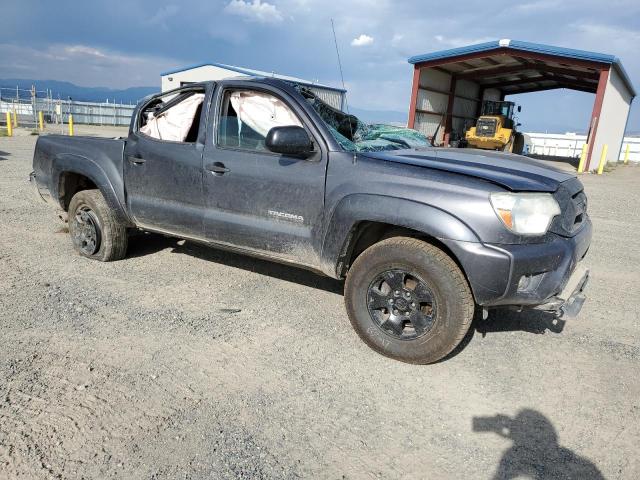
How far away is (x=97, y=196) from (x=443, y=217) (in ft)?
11.7

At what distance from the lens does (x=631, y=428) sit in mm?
2717

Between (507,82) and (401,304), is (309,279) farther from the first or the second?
(507,82)

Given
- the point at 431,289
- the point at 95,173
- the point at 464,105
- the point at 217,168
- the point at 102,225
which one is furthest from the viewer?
the point at 464,105

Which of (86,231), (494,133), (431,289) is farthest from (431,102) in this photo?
(431,289)

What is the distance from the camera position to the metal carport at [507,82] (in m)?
19.9

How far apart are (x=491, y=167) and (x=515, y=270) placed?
0.87m

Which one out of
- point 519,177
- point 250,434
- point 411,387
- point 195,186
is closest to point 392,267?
point 411,387

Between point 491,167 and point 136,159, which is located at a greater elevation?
point 491,167

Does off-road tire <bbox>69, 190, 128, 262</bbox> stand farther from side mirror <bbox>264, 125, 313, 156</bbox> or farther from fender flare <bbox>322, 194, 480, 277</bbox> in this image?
fender flare <bbox>322, 194, 480, 277</bbox>

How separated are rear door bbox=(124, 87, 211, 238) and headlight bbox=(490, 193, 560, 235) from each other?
240cm

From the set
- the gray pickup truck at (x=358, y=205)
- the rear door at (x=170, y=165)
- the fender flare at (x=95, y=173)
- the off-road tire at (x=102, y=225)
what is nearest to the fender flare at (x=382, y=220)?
the gray pickup truck at (x=358, y=205)

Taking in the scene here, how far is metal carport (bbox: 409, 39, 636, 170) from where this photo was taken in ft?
65.3

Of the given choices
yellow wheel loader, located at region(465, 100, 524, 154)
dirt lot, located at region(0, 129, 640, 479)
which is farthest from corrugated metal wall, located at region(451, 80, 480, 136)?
dirt lot, located at region(0, 129, 640, 479)

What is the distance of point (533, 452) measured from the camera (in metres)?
2.49
